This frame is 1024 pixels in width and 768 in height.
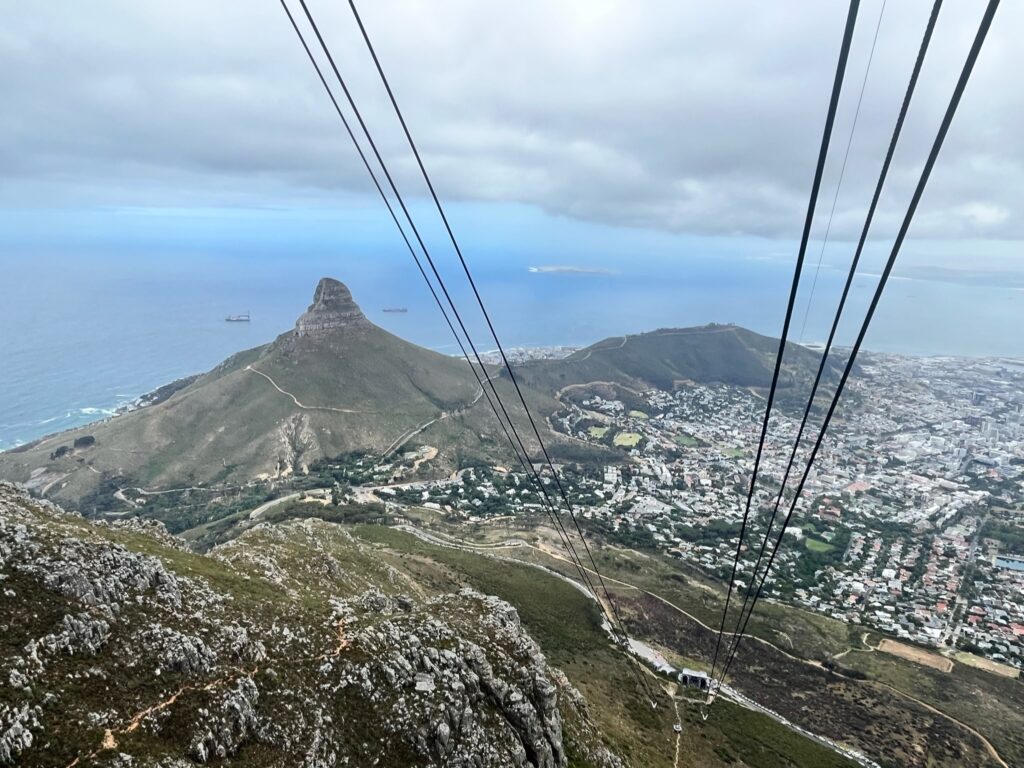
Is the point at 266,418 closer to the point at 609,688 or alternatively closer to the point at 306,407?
the point at 306,407

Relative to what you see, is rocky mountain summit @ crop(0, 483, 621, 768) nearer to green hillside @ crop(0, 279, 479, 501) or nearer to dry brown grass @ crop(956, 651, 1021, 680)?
dry brown grass @ crop(956, 651, 1021, 680)

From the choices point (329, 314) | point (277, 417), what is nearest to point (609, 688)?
point (277, 417)

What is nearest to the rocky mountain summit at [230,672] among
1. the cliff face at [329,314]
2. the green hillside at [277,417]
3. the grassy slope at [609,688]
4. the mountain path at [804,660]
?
the grassy slope at [609,688]

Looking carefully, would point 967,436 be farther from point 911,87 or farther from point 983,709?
point 911,87

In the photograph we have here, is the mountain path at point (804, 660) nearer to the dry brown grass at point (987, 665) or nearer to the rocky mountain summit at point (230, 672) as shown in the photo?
the dry brown grass at point (987, 665)

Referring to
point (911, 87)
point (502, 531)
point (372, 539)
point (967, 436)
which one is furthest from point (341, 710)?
point (967, 436)

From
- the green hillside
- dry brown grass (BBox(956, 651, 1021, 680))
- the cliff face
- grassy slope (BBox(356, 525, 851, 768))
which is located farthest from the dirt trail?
dry brown grass (BBox(956, 651, 1021, 680))
